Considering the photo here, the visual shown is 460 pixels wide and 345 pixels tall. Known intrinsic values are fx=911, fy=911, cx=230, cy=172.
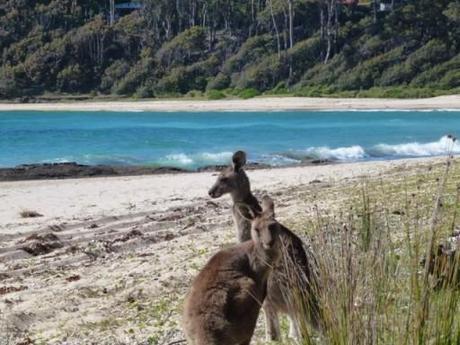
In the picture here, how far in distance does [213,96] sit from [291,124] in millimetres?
17037

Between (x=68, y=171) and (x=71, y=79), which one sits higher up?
(x=71, y=79)

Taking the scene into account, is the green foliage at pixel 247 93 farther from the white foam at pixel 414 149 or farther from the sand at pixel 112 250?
the sand at pixel 112 250

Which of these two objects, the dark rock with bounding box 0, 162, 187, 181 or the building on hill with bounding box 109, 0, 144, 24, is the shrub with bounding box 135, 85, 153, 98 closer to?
the building on hill with bounding box 109, 0, 144, 24

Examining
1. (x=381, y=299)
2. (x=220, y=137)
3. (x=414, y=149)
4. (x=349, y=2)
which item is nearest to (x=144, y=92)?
(x=349, y=2)

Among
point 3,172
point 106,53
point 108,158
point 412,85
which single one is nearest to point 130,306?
point 3,172

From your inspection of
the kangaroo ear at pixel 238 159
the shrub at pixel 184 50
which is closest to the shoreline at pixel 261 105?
the shrub at pixel 184 50

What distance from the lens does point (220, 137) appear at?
3906 cm

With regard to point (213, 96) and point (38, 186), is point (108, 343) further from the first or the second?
point (213, 96)

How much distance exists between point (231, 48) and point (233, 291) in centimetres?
7165

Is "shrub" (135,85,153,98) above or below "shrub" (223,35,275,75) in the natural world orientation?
below

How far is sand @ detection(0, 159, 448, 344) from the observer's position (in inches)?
276

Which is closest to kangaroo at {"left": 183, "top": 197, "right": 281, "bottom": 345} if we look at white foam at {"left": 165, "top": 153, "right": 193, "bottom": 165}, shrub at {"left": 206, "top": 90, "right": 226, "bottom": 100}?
white foam at {"left": 165, "top": 153, "right": 193, "bottom": 165}

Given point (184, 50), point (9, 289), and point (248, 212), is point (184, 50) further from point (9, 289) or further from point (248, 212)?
point (248, 212)

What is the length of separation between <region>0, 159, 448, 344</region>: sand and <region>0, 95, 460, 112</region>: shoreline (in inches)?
1292
